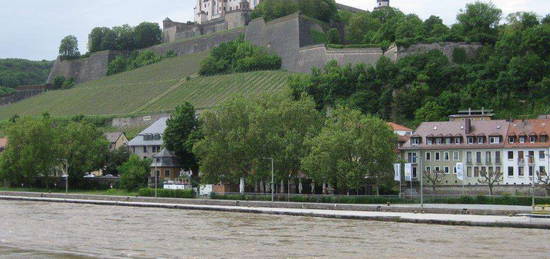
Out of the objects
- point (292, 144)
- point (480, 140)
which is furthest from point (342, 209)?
point (480, 140)

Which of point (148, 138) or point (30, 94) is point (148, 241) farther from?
point (30, 94)

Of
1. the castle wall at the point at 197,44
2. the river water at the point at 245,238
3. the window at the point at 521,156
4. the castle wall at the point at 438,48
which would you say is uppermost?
the castle wall at the point at 197,44

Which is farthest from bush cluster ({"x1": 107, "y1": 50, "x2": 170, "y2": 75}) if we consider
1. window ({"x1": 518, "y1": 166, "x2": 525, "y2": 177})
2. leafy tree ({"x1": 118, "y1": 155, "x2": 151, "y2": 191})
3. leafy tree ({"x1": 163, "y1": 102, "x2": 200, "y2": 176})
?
window ({"x1": 518, "y1": 166, "x2": 525, "y2": 177})

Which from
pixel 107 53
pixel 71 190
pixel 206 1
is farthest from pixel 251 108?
pixel 206 1

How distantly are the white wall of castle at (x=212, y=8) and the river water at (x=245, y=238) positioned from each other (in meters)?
114

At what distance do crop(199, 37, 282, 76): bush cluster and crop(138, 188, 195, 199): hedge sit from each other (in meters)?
48.9

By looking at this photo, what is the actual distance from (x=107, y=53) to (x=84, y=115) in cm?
3875

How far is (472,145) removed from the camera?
6950 cm

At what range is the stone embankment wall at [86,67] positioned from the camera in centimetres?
16012

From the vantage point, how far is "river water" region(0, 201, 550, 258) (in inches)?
1363

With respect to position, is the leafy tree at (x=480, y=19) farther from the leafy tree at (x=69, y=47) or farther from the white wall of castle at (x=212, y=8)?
the leafy tree at (x=69, y=47)

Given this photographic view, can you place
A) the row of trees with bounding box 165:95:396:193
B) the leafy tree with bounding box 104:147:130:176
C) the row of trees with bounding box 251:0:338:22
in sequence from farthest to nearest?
the row of trees with bounding box 251:0:338:22 < the leafy tree with bounding box 104:147:130:176 < the row of trees with bounding box 165:95:396:193

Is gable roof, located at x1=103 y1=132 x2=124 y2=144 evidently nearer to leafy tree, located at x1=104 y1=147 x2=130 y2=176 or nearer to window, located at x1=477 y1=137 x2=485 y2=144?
leafy tree, located at x1=104 y1=147 x2=130 y2=176

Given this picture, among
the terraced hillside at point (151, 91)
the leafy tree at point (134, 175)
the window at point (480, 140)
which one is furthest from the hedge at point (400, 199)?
the terraced hillside at point (151, 91)
